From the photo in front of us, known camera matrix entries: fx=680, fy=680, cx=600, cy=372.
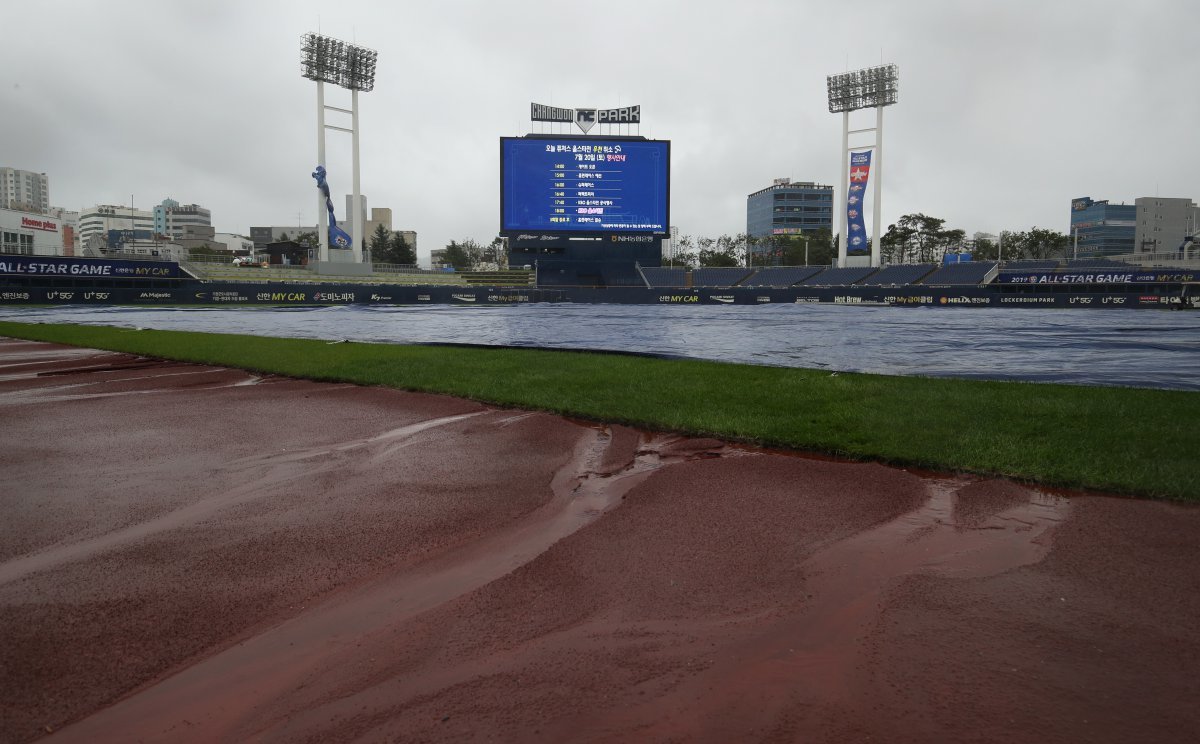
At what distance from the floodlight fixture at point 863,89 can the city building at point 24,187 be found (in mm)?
206754

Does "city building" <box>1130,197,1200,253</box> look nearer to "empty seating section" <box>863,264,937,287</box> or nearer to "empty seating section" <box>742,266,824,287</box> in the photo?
"empty seating section" <box>863,264,937,287</box>

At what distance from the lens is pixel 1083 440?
522cm

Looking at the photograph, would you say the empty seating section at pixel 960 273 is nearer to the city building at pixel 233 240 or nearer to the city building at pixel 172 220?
the city building at pixel 233 240

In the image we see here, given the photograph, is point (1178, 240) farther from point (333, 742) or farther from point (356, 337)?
point (333, 742)

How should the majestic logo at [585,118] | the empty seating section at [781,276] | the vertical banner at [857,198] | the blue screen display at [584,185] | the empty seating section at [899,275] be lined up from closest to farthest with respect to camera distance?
the blue screen display at [584,185]
the empty seating section at [899,275]
the majestic logo at [585,118]
the vertical banner at [857,198]
the empty seating section at [781,276]

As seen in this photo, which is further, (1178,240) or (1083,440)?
(1178,240)

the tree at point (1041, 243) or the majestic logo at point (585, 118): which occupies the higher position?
the majestic logo at point (585, 118)

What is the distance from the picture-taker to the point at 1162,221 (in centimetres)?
12175

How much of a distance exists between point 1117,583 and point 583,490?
2.92 meters

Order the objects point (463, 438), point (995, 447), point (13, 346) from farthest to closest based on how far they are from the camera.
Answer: point (13, 346) → point (463, 438) → point (995, 447)

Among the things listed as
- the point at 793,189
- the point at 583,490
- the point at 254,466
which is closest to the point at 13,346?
the point at 254,466

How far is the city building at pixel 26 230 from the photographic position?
211 ft

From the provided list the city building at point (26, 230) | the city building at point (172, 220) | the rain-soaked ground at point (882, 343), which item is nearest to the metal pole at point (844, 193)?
the rain-soaked ground at point (882, 343)

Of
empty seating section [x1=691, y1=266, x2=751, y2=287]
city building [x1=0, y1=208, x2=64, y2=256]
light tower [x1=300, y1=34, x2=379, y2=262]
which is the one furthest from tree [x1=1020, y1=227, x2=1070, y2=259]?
city building [x1=0, y1=208, x2=64, y2=256]
